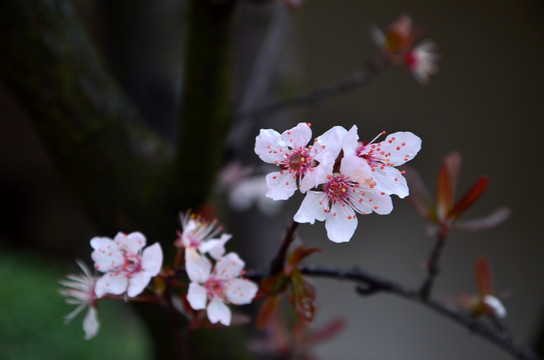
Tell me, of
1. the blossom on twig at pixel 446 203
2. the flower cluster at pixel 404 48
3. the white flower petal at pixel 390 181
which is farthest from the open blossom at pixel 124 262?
the flower cluster at pixel 404 48

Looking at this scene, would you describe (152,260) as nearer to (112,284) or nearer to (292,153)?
(112,284)

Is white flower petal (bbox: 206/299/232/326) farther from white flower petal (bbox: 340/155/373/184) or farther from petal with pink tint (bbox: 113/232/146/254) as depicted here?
white flower petal (bbox: 340/155/373/184)

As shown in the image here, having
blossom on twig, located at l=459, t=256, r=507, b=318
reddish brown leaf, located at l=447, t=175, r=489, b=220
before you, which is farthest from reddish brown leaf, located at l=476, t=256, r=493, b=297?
reddish brown leaf, located at l=447, t=175, r=489, b=220

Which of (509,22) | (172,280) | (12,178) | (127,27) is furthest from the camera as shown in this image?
(12,178)

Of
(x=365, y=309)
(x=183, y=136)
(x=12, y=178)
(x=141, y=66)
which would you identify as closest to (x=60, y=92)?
(x=183, y=136)

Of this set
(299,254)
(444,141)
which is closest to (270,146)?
(299,254)

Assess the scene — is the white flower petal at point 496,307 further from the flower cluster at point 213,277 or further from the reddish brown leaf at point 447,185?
the flower cluster at point 213,277

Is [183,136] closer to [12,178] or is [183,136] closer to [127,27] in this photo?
[127,27]
